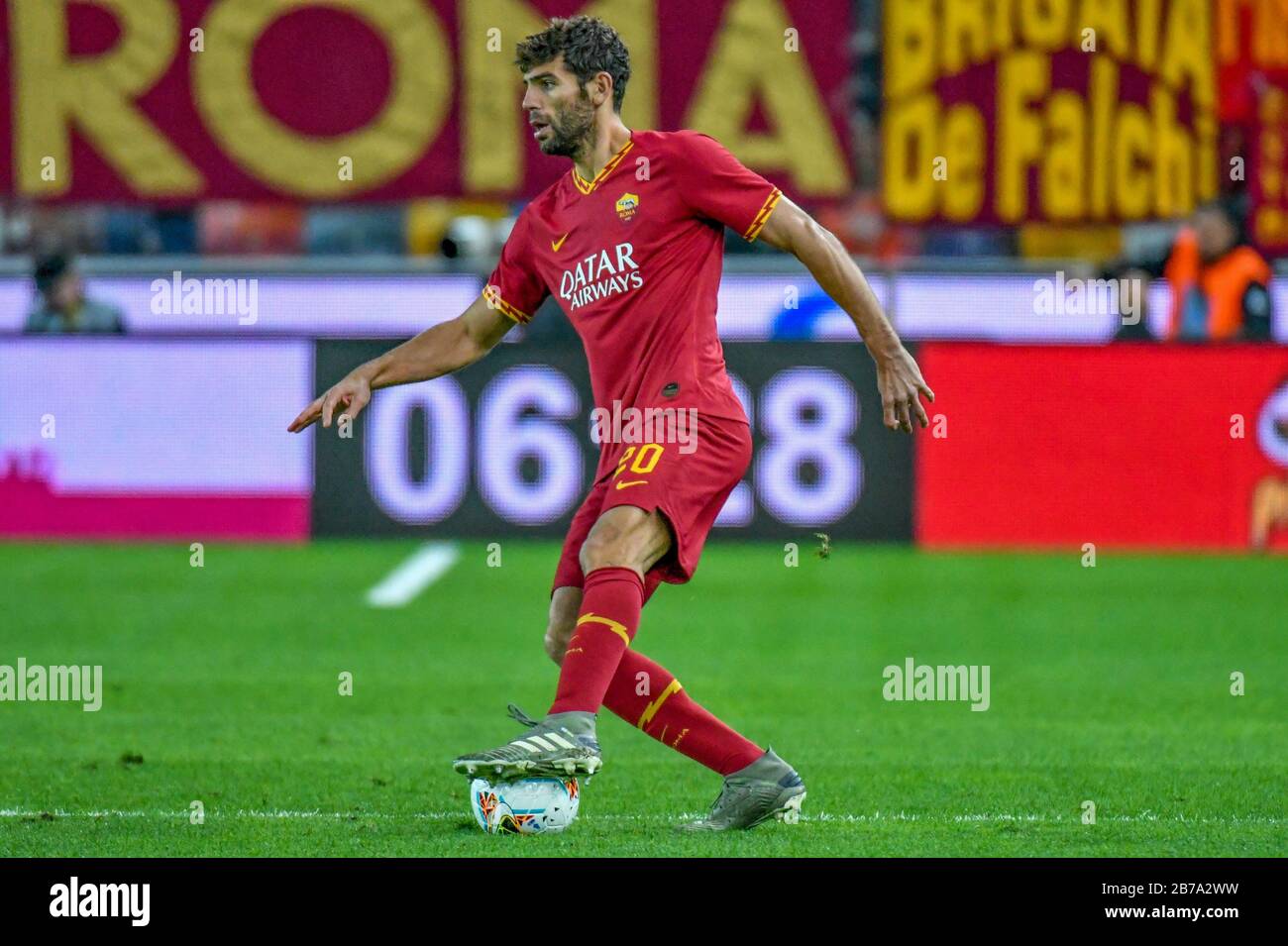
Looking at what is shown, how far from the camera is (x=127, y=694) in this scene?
8906mm

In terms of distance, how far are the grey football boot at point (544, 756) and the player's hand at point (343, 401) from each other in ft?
3.78

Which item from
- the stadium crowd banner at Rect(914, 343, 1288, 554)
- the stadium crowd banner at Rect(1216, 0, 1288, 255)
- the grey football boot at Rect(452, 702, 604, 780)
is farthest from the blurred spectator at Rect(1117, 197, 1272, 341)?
the grey football boot at Rect(452, 702, 604, 780)

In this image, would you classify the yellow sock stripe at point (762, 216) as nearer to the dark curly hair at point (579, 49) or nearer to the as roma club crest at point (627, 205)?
the as roma club crest at point (627, 205)

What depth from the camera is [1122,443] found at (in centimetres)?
1359

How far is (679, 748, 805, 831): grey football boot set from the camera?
6094 millimetres

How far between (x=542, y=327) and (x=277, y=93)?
240 centimetres

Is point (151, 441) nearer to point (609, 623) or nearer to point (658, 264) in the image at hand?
point (658, 264)

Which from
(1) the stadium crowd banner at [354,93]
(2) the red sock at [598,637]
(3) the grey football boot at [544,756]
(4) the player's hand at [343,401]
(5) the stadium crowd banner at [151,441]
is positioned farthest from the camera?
(1) the stadium crowd banner at [354,93]

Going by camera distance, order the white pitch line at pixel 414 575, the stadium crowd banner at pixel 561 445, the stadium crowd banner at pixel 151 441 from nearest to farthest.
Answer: the white pitch line at pixel 414 575
the stadium crowd banner at pixel 561 445
the stadium crowd banner at pixel 151 441

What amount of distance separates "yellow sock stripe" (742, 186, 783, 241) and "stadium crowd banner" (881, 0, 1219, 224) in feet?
30.3

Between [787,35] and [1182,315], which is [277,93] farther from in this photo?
[1182,315]

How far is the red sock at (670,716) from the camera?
611cm

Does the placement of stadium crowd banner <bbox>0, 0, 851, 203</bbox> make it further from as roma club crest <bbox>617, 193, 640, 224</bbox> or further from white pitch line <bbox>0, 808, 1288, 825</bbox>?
white pitch line <bbox>0, 808, 1288, 825</bbox>

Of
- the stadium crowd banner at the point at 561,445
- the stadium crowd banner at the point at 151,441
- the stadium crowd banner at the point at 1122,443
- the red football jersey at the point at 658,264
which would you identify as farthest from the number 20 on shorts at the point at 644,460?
the stadium crowd banner at the point at 151,441
